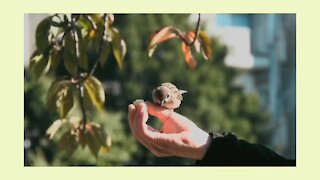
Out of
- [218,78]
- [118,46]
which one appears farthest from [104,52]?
[218,78]

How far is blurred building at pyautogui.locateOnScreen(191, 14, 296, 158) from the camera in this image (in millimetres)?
5246

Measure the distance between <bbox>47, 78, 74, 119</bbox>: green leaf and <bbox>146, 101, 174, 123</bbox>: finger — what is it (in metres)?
0.12

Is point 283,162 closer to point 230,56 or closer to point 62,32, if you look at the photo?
point 62,32

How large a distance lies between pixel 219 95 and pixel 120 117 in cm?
91

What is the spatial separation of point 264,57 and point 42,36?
15.4 feet

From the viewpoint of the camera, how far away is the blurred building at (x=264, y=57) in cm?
525

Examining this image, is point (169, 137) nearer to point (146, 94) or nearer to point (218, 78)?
point (146, 94)

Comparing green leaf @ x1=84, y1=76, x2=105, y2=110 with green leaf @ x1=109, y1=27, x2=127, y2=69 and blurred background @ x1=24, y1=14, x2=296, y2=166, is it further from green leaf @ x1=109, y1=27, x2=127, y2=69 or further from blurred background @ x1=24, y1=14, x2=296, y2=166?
blurred background @ x1=24, y1=14, x2=296, y2=166

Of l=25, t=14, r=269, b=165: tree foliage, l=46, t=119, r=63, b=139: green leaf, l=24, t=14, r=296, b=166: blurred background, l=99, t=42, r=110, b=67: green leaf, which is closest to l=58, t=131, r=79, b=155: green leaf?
l=46, t=119, r=63, b=139: green leaf

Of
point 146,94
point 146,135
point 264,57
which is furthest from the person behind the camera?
point 264,57

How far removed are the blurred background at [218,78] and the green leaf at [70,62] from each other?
13.3ft

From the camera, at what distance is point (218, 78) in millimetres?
5695

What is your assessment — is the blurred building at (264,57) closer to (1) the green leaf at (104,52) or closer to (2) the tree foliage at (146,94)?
(2) the tree foliage at (146,94)

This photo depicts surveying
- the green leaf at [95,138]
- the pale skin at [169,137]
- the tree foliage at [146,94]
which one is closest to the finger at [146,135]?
the pale skin at [169,137]
